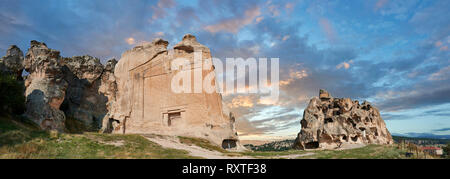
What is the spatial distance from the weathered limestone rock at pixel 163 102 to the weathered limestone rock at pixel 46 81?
7.98 meters

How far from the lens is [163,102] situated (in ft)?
66.7

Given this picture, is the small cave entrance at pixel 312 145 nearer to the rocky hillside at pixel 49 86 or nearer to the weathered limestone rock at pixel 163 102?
the weathered limestone rock at pixel 163 102

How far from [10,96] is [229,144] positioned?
16.3 meters

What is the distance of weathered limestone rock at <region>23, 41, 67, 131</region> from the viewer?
24.4 m

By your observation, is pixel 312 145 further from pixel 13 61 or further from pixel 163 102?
pixel 13 61

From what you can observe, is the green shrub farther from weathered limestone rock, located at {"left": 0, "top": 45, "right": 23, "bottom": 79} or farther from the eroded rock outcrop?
weathered limestone rock, located at {"left": 0, "top": 45, "right": 23, "bottom": 79}

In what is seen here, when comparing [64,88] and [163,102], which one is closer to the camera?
[163,102]

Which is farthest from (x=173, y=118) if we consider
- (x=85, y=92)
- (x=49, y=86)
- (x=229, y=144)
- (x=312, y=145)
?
(x=85, y=92)

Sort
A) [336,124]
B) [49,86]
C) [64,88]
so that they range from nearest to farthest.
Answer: [49,86], [64,88], [336,124]

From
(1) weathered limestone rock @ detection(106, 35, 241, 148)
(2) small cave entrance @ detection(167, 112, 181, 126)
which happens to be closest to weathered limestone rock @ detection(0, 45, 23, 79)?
(1) weathered limestone rock @ detection(106, 35, 241, 148)

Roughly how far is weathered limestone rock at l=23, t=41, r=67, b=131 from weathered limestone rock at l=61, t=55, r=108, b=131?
416 inches

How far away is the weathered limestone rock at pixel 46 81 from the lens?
24391mm

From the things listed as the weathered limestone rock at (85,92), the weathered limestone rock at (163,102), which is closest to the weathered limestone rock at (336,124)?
the weathered limestone rock at (163,102)
